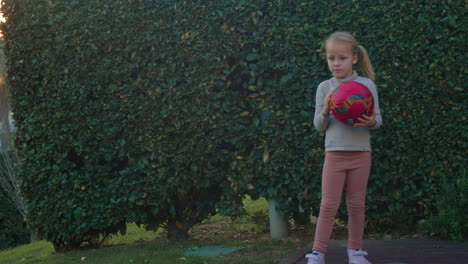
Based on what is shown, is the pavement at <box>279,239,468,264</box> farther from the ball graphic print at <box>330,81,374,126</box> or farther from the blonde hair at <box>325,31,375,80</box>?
the blonde hair at <box>325,31,375,80</box>

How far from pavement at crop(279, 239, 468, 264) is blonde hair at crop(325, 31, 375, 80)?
1485 mm

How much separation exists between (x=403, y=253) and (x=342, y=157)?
1.20 meters

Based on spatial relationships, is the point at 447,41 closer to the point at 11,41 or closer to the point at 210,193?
the point at 210,193

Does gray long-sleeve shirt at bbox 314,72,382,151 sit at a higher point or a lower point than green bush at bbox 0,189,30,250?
higher

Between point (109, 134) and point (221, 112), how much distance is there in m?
1.27

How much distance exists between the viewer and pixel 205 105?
568cm

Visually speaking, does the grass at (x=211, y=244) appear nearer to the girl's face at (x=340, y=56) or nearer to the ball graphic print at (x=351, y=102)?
the ball graphic print at (x=351, y=102)

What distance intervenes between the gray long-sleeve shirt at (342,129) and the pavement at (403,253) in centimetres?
102

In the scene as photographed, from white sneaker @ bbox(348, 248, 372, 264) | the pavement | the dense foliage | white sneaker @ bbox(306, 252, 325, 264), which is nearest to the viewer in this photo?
white sneaker @ bbox(306, 252, 325, 264)

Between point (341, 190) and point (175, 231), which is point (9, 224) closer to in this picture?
point (175, 231)

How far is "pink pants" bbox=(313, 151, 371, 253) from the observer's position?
4012 millimetres

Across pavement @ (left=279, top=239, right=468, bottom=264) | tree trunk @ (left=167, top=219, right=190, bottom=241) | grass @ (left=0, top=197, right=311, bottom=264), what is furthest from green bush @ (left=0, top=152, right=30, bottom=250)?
pavement @ (left=279, top=239, right=468, bottom=264)

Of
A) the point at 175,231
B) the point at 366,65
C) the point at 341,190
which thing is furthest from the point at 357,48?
the point at 175,231

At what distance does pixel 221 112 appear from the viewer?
5645 mm
